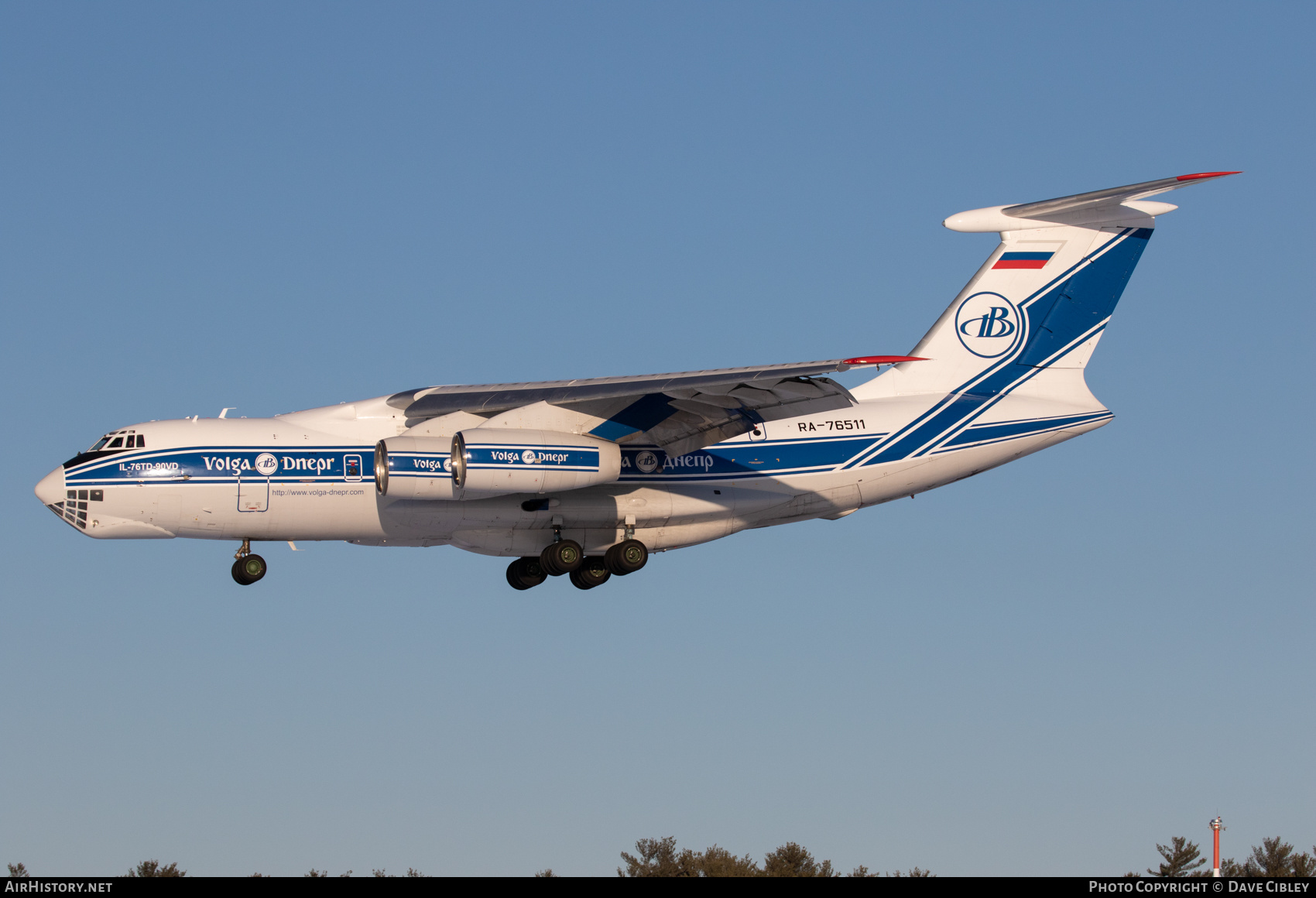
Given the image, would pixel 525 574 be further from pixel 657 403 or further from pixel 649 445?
pixel 657 403

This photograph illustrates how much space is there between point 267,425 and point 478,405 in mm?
1973

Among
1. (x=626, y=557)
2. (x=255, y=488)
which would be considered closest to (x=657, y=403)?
(x=626, y=557)

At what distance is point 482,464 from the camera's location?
1476 cm

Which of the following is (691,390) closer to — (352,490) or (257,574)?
(352,490)

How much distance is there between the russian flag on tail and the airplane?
0.09 ft

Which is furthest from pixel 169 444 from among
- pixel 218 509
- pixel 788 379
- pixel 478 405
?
pixel 788 379

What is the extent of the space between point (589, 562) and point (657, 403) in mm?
1958

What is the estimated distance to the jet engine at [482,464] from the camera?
14.8 m

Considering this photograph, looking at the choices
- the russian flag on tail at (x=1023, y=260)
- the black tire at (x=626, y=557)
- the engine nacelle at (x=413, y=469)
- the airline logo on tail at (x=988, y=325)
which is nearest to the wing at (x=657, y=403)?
the engine nacelle at (x=413, y=469)

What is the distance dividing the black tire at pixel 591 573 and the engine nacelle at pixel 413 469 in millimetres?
2032

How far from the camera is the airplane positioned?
1498 cm

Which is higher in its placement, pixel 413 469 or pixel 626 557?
pixel 413 469

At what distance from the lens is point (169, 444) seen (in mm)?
15141

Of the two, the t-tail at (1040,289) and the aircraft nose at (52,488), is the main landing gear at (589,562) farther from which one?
the aircraft nose at (52,488)
